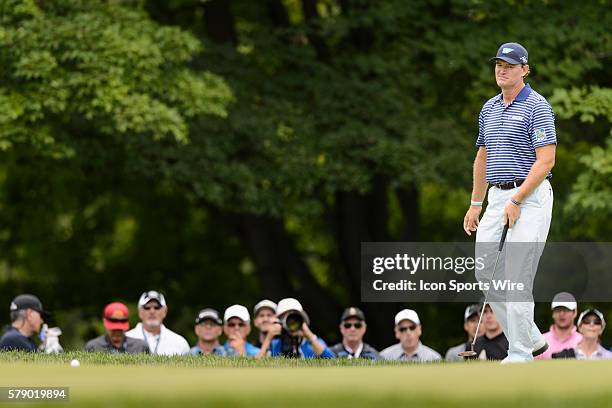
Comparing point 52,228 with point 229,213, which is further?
point 52,228

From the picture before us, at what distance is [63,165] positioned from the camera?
19406mm

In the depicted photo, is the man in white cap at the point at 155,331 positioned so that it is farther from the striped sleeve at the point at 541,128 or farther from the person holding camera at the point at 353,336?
the striped sleeve at the point at 541,128

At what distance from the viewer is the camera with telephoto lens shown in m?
11.6

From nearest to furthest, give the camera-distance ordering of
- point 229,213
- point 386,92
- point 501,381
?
point 501,381, point 386,92, point 229,213

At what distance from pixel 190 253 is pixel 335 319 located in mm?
4186

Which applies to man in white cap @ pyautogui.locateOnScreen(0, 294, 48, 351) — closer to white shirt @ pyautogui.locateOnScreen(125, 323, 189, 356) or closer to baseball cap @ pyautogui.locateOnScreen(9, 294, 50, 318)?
baseball cap @ pyautogui.locateOnScreen(9, 294, 50, 318)

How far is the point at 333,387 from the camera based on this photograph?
6680 mm

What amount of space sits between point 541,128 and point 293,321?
3367mm

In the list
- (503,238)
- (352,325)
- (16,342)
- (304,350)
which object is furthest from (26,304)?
(503,238)

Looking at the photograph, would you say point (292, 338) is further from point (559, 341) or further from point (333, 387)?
point (333, 387)

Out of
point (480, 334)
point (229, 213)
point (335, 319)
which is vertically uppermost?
point (229, 213)

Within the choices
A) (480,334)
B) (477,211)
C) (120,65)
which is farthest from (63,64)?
(477,211)

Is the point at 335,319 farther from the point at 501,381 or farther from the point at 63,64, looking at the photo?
the point at 501,381

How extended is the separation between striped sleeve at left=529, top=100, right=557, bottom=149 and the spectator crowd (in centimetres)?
307
